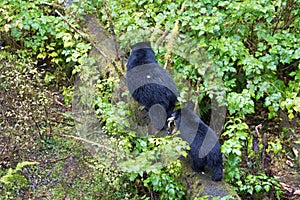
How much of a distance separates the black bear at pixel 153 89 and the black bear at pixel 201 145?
0.22 m

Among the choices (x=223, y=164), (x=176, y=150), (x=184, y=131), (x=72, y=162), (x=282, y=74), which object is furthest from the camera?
(x=282, y=74)

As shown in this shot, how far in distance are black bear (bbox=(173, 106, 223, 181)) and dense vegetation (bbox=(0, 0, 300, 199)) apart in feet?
0.60

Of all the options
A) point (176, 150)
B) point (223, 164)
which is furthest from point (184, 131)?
point (223, 164)

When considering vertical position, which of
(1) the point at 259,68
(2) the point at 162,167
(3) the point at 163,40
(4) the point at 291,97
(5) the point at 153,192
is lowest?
(5) the point at 153,192

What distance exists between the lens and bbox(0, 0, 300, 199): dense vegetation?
4.31 meters

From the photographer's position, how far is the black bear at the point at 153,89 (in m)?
4.21

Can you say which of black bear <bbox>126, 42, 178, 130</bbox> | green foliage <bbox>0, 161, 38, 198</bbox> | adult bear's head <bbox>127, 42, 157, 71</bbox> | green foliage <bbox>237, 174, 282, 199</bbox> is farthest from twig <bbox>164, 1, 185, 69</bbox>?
green foliage <bbox>0, 161, 38, 198</bbox>

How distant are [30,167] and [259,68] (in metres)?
3.01

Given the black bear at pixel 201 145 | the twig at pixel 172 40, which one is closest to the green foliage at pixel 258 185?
the black bear at pixel 201 145

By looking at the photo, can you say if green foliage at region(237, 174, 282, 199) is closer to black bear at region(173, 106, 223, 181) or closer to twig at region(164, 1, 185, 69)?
black bear at region(173, 106, 223, 181)

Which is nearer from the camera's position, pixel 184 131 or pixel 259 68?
pixel 184 131

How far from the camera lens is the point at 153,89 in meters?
4.21

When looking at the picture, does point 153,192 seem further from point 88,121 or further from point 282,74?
point 282,74

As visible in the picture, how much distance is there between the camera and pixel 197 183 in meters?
4.06
